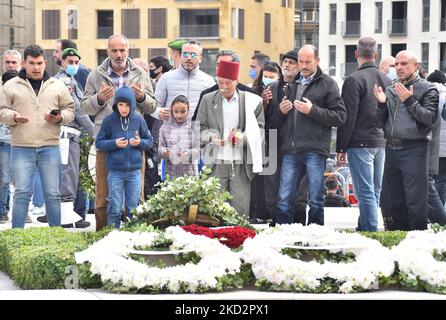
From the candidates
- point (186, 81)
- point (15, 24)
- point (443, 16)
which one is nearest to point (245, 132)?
point (186, 81)

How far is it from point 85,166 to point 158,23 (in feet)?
239

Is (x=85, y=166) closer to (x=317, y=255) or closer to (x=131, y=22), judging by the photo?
(x=317, y=255)

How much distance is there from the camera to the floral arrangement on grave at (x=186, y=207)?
13.8 m

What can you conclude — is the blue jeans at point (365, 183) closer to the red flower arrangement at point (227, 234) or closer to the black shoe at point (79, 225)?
the black shoe at point (79, 225)

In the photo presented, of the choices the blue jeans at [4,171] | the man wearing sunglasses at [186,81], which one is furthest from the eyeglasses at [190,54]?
the blue jeans at [4,171]

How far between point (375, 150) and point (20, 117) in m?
4.26

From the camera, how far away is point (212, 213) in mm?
13914

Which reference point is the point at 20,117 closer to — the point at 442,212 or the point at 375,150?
the point at 375,150

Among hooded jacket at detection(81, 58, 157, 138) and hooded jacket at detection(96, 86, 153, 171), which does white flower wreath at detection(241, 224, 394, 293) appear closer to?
hooded jacket at detection(96, 86, 153, 171)

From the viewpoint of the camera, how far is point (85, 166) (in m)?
18.0

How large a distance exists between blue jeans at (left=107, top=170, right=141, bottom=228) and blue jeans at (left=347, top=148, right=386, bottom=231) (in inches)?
103

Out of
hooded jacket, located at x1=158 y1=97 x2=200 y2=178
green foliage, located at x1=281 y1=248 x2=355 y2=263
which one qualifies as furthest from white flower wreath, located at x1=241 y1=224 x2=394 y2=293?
hooded jacket, located at x1=158 y1=97 x2=200 y2=178

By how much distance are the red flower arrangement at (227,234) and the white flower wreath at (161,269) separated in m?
0.48
